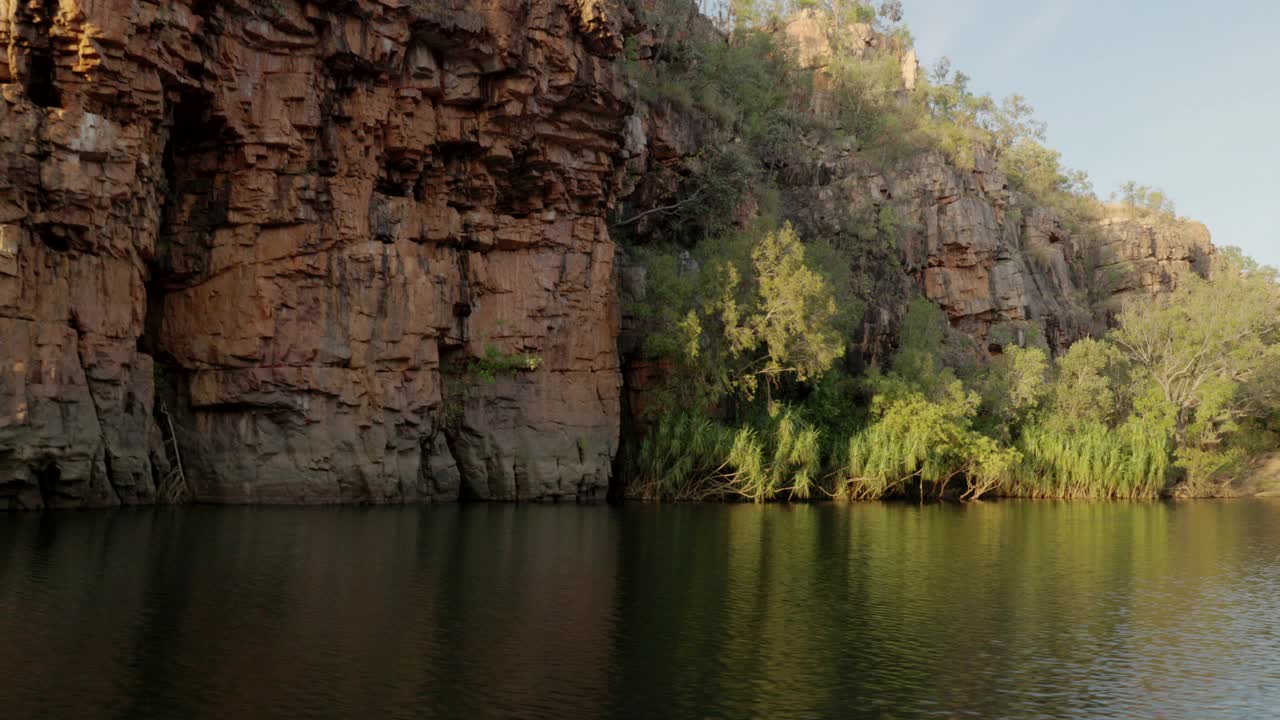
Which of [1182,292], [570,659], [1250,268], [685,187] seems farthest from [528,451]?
[1250,268]

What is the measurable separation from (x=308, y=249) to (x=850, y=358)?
977 inches

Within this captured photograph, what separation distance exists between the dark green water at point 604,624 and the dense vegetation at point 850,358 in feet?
47.4

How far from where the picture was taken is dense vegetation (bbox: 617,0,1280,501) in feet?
125

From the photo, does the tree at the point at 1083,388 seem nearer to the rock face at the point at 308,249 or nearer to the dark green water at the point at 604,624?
the rock face at the point at 308,249

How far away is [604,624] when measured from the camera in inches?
520

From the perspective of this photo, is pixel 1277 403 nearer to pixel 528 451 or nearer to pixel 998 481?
pixel 998 481

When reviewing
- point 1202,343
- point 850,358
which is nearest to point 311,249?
point 850,358

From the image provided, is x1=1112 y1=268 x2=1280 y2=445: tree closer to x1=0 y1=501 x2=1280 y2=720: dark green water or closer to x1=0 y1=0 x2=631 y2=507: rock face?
x1=0 y1=0 x2=631 y2=507: rock face

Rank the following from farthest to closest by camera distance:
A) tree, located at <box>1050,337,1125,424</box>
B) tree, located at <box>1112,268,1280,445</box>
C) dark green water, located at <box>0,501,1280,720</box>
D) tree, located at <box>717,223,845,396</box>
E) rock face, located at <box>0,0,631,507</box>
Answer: tree, located at <box>1112,268,1280,445</box> → tree, located at <box>1050,337,1125,424</box> → tree, located at <box>717,223,845,396</box> → rock face, located at <box>0,0,631,507</box> → dark green water, located at <box>0,501,1280,720</box>

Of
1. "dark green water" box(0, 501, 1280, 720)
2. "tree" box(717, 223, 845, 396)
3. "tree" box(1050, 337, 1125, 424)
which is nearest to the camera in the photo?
"dark green water" box(0, 501, 1280, 720)

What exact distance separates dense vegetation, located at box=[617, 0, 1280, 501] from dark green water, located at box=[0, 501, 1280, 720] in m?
14.4

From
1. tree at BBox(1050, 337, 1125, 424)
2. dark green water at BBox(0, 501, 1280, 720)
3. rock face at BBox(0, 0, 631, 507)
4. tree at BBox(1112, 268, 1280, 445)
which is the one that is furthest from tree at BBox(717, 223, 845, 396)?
tree at BBox(1112, 268, 1280, 445)

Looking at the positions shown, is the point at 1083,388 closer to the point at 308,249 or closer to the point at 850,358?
the point at 850,358

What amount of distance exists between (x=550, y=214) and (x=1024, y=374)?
2306 cm
